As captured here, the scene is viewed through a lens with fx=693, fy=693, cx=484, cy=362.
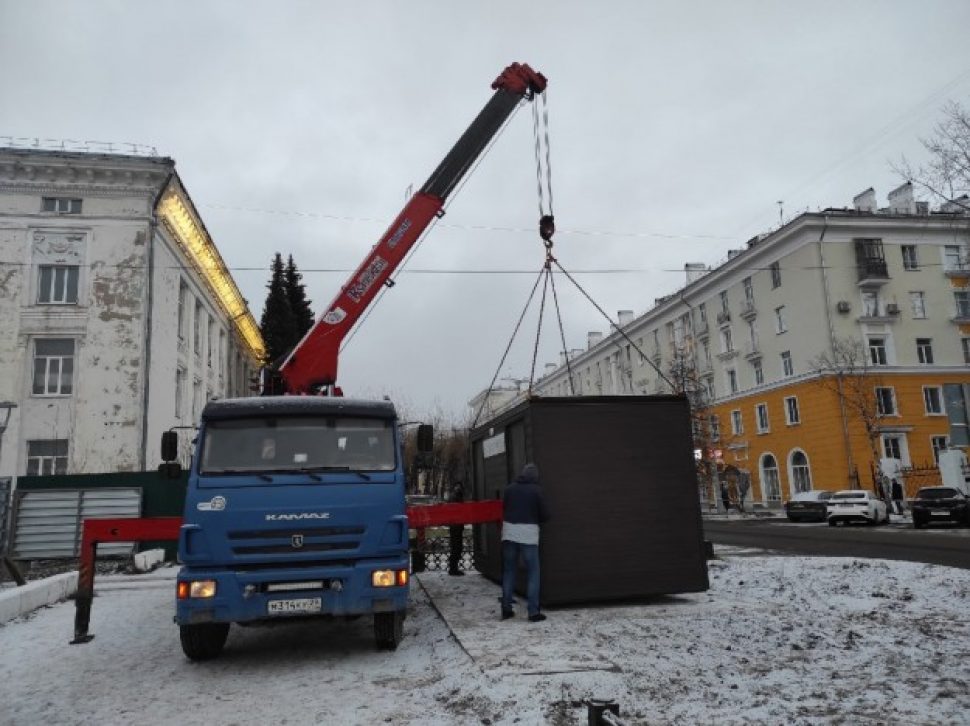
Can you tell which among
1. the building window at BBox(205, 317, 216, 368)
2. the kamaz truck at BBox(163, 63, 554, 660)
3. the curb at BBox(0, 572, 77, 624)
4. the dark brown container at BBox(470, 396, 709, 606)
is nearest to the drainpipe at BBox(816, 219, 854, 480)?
the dark brown container at BBox(470, 396, 709, 606)

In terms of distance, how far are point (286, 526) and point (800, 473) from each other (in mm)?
38279

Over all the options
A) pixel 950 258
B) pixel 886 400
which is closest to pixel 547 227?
pixel 886 400

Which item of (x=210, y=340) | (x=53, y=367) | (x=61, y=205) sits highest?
(x=61, y=205)

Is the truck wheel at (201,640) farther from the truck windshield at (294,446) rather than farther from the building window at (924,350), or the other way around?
the building window at (924,350)

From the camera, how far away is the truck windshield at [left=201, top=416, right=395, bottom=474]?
23.8 ft

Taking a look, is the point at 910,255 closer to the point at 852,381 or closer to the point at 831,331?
the point at 831,331

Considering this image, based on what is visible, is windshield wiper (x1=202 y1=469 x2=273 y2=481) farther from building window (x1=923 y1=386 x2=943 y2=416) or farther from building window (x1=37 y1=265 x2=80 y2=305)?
building window (x1=923 y1=386 x2=943 y2=416)

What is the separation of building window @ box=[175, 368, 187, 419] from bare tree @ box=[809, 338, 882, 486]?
3172 cm

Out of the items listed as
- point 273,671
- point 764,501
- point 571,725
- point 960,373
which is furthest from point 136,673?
point 960,373

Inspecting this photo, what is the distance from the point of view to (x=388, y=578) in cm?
702

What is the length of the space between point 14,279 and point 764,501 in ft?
130

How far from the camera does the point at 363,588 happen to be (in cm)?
693

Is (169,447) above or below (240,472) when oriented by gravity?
above

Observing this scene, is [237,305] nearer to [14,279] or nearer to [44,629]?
[14,279]
